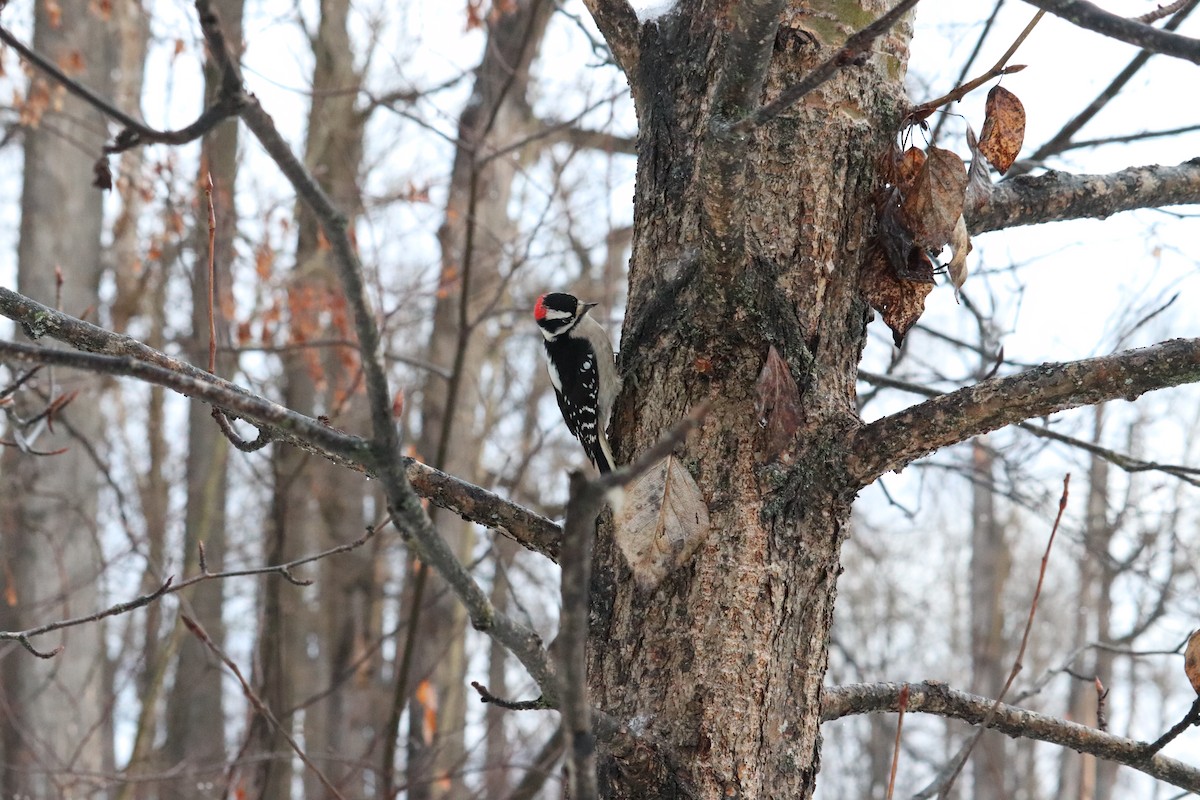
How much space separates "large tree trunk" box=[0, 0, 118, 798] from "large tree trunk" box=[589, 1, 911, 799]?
5960 mm

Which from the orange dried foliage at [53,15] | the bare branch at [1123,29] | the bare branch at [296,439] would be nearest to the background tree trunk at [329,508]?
the orange dried foliage at [53,15]

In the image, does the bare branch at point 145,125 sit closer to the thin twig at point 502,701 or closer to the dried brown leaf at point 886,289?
the thin twig at point 502,701

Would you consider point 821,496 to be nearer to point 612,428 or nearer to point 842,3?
point 612,428

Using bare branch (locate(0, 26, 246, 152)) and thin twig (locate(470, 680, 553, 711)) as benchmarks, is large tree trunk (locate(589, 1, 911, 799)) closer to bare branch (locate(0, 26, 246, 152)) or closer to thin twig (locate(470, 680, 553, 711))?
thin twig (locate(470, 680, 553, 711))

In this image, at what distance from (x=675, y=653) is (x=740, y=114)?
91cm

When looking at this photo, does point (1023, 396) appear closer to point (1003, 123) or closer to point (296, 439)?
point (1003, 123)

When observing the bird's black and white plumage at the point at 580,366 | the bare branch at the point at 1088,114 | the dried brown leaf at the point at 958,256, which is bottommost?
the dried brown leaf at the point at 958,256

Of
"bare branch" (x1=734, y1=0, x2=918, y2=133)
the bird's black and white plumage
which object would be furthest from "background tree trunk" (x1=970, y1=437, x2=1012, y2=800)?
"bare branch" (x1=734, y1=0, x2=918, y2=133)

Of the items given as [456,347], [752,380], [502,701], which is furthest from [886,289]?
[456,347]

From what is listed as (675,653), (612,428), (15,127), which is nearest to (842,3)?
(612,428)

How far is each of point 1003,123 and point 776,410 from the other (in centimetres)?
83

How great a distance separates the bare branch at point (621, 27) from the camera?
229cm

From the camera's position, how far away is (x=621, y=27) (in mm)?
2301

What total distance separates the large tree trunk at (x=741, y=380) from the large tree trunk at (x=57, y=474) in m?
5.96
